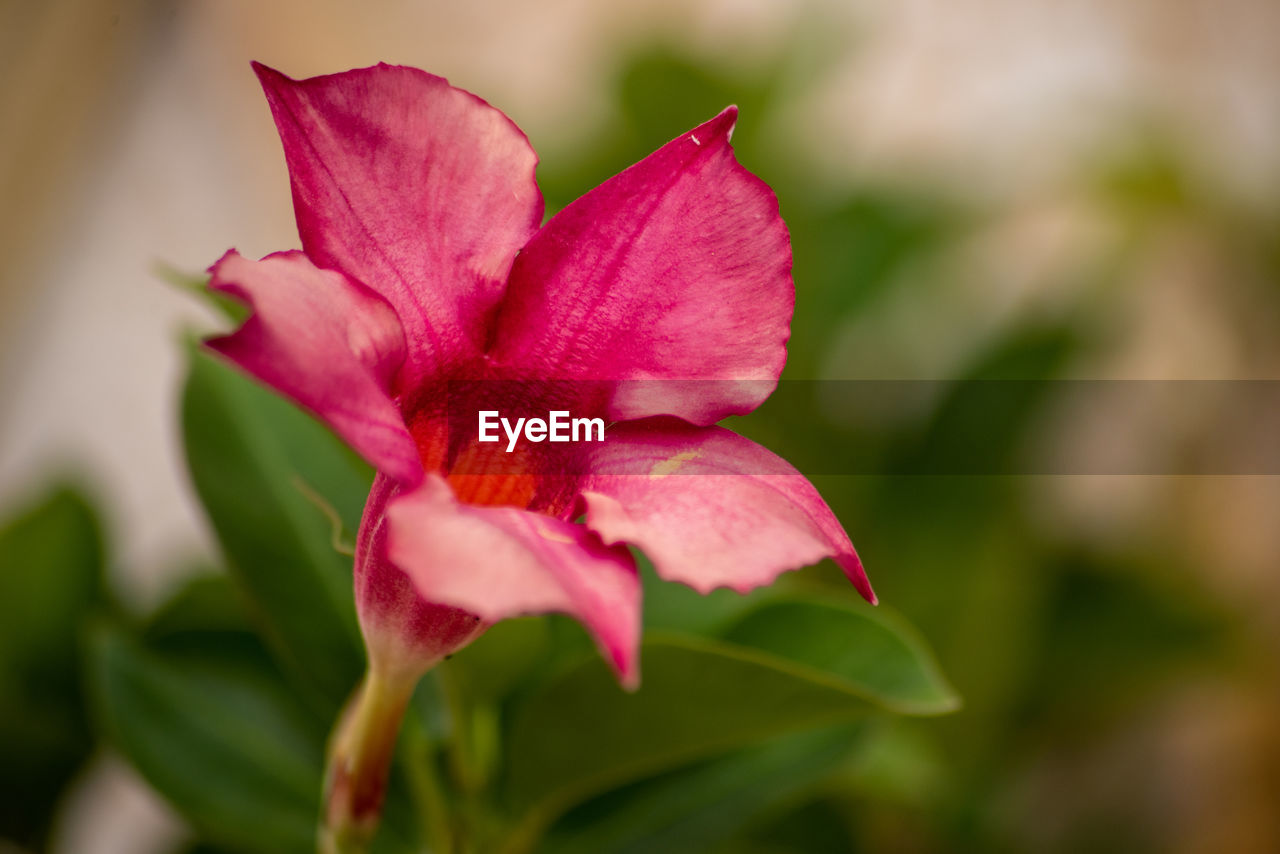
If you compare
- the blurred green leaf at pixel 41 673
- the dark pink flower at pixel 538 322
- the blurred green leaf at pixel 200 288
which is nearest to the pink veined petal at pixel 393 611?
the dark pink flower at pixel 538 322

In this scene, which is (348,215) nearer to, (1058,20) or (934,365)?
(934,365)

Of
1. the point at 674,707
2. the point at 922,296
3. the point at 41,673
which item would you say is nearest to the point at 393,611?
the point at 674,707

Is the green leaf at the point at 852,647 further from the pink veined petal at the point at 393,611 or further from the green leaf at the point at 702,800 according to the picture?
the pink veined petal at the point at 393,611

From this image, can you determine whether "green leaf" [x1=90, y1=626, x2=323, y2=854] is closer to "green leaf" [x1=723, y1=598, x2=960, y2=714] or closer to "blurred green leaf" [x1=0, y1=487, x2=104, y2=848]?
"blurred green leaf" [x1=0, y1=487, x2=104, y2=848]

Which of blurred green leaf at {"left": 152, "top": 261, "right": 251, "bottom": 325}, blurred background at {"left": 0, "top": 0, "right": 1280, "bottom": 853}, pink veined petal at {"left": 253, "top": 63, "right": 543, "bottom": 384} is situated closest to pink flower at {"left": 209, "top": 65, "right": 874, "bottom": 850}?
pink veined petal at {"left": 253, "top": 63, "right": 543, "bottom": 384}

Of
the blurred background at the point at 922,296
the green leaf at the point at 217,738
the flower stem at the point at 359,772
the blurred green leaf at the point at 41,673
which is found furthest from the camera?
the blurred background at the point at 922,296

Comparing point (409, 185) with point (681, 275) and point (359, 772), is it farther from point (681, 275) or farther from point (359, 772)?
point (359, 772)
